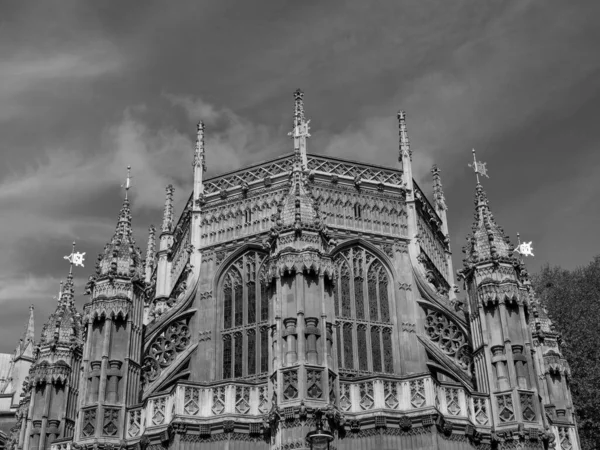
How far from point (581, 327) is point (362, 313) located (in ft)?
54.6

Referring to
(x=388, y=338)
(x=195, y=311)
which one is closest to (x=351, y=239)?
(x=388, y=338)

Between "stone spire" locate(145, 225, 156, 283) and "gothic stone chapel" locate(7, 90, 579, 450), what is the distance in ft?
7.91

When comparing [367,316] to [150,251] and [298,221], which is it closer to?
[298,221]

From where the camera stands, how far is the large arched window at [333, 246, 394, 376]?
91.5 ft

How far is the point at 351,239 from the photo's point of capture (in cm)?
2998

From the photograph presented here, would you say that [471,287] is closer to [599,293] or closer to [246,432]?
[246,432]

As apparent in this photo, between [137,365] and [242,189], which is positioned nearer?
[137,365]

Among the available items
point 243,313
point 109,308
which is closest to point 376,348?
point 243,313

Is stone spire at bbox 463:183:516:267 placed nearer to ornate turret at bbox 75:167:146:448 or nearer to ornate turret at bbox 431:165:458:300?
ornate turret at bbox 431:165:458:300

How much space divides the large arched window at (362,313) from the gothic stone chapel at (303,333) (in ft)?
0.18

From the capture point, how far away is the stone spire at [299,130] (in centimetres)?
3120

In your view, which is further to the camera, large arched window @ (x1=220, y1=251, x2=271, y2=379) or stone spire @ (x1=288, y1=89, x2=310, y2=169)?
stone spire @ (x1=288, y1=89, x2=310, y2=169)

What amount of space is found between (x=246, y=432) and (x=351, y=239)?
930 cm

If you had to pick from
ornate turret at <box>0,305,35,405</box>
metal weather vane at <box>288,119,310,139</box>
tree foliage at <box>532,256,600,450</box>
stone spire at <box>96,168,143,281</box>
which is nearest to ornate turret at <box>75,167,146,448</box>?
stone spire at <box>96,168,143,281</box>
